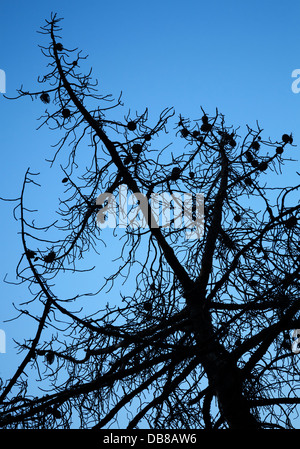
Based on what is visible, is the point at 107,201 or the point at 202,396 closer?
the point at 202,396

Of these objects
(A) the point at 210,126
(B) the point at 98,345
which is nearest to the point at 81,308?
(B) the point at 98,345

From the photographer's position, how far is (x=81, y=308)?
3078 mm

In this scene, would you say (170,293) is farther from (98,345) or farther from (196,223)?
(196,223)

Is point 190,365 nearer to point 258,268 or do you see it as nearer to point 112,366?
point 112,366

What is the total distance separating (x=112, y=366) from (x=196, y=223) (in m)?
1.38

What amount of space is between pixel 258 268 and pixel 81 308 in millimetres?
1334

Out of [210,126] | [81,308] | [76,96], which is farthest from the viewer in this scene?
[210,126]

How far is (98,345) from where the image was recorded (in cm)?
343

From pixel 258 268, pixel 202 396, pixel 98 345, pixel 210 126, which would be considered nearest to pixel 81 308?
pixel 98 345
